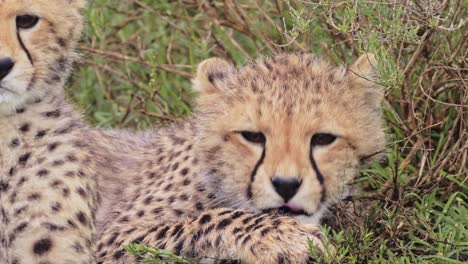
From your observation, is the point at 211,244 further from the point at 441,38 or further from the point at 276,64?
the point at 441,38

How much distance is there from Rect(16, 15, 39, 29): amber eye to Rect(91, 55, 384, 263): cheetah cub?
0.65 m

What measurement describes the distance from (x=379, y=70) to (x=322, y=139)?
293mm

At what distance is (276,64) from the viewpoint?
14.5 feet

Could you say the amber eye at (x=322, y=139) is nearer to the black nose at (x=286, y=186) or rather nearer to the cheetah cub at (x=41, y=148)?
the black nose at (x=286, y=186)

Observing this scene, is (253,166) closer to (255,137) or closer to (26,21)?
(255,137)

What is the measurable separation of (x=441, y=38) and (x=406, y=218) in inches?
39.2

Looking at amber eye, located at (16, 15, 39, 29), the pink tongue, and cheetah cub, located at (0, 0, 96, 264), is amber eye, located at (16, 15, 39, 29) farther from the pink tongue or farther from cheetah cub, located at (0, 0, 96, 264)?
the pink tongue

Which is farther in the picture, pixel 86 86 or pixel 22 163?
pixel 86 86

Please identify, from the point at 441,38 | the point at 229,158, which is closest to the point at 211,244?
the point at 229,158

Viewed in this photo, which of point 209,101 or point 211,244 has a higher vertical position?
point 209,101

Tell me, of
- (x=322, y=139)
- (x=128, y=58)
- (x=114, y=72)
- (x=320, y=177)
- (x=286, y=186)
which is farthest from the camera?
(x=114, y=72)

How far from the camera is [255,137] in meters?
4.12

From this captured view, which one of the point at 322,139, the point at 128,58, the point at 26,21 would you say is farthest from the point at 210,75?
the point at 128,58

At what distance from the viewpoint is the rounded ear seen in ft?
14.9
